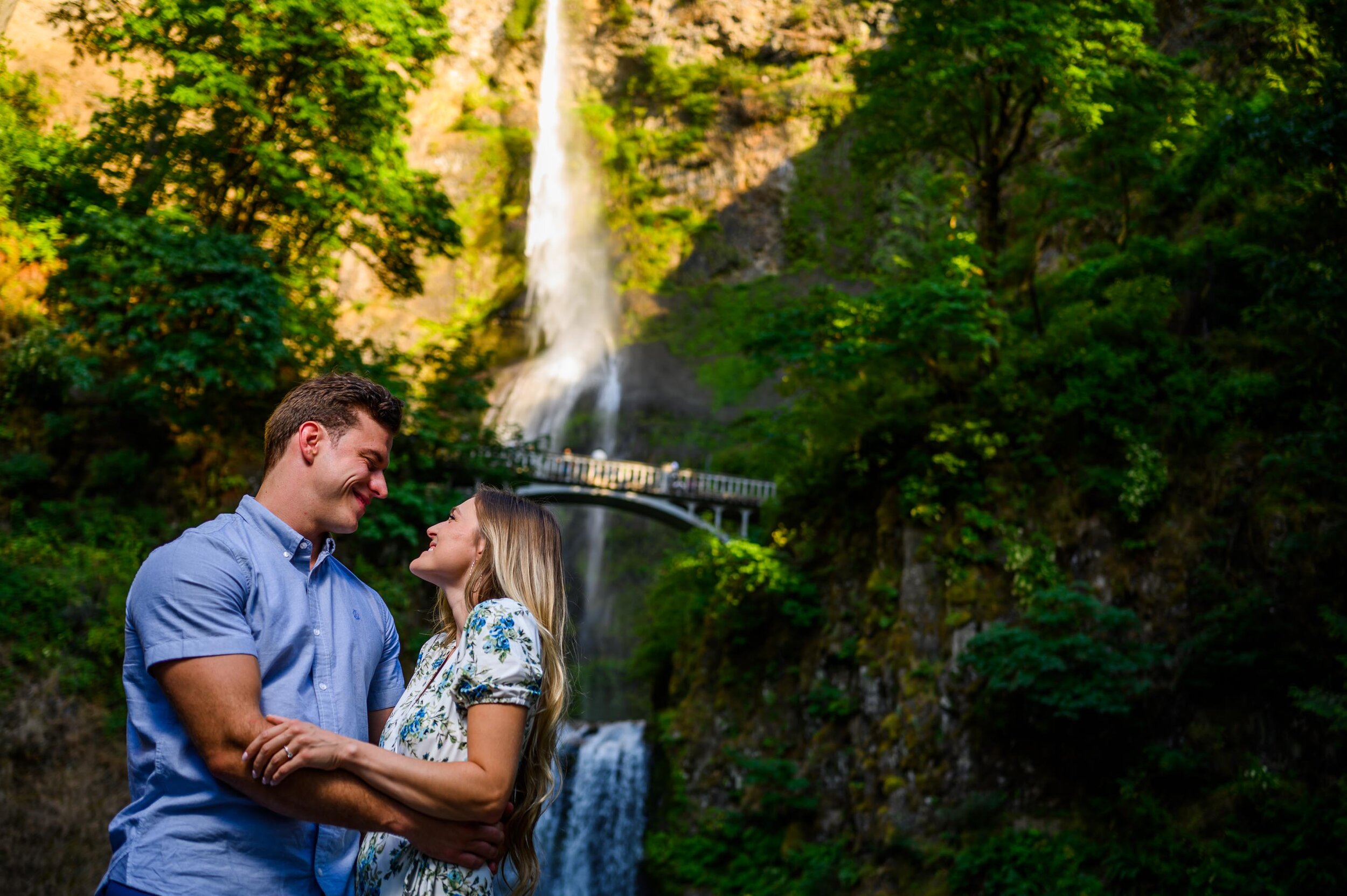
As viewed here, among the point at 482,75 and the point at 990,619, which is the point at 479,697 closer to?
the point at 990,619

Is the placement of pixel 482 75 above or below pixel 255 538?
above

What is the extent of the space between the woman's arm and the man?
0.11ft

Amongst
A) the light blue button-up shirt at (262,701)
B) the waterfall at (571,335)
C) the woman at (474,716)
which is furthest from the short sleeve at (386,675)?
the waterfall at (571,335)

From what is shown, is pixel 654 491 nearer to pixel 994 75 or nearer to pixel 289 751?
pixel 994 75

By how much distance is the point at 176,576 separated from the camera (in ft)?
5.81

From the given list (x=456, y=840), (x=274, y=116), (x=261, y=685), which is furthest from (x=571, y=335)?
(x=456, y=840)

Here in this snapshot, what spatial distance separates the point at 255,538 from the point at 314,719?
1.26 ft

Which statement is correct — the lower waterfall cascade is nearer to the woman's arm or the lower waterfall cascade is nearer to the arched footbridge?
the arched footbridge

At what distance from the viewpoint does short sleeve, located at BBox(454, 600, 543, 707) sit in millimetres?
1881

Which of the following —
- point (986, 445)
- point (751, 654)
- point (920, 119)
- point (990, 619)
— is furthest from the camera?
point (751, 654)

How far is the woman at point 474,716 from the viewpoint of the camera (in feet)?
5.65

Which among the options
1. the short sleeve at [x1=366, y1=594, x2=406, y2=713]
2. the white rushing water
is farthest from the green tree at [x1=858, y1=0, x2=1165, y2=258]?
the white rushing water

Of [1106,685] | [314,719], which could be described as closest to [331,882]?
[314,719]

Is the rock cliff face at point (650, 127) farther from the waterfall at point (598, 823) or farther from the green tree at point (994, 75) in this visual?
the green tree at point (994, 75)
